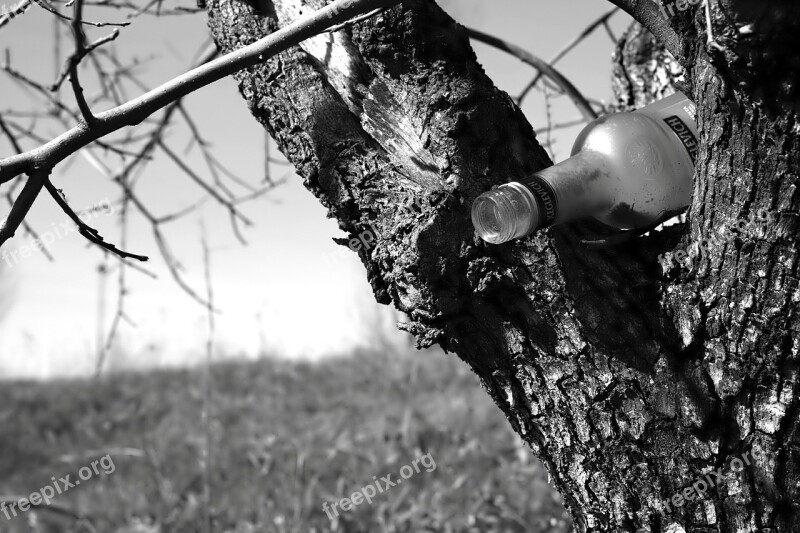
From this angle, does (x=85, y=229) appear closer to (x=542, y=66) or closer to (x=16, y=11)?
(x=16, y=11)

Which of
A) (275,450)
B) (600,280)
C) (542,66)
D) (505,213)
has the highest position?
(275,450)

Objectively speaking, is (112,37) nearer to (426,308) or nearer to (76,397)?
(426,308)

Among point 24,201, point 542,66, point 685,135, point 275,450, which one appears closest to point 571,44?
point 542,66

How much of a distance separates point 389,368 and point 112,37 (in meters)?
6.73

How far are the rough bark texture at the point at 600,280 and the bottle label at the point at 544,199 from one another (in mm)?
61

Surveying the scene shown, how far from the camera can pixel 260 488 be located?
15.9ft

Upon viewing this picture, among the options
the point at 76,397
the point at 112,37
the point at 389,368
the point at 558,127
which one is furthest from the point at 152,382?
the point at 112,37

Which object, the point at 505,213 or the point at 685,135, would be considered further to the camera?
the point at 685,135

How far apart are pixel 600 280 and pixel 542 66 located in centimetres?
158

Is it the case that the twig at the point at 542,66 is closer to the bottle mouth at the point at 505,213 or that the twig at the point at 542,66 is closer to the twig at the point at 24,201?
the bottle mouth at the point at 505,213

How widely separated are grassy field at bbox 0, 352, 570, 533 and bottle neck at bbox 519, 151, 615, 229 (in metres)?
2.49

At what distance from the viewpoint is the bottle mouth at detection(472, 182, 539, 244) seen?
974 millimetres

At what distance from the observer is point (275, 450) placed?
556cm

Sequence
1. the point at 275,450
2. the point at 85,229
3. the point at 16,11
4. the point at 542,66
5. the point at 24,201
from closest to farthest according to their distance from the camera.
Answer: the point at 24,201 < the point at 85,229 < the point at 16,11 < the point at 542,66 < the point at 275,450
